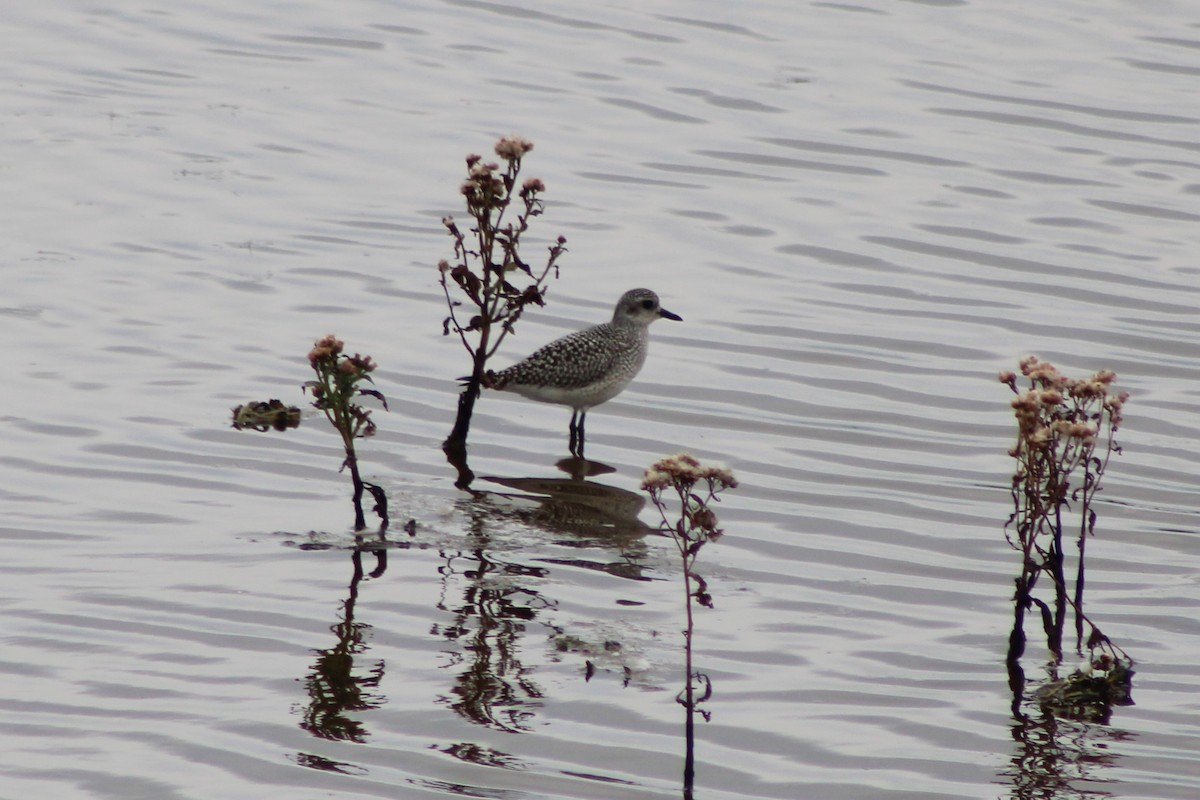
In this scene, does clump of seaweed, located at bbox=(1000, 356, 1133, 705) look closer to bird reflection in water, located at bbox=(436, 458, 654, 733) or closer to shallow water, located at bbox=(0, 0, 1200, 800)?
shallow water, located at bbox=(0, 0, 1200, 800)

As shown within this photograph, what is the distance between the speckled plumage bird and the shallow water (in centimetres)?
33

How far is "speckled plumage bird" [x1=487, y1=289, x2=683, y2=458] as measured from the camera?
10516 mm

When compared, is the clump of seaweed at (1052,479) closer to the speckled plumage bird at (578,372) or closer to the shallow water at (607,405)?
the shallow water at (607,405)

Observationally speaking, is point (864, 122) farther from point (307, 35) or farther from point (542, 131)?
point (307, 35)

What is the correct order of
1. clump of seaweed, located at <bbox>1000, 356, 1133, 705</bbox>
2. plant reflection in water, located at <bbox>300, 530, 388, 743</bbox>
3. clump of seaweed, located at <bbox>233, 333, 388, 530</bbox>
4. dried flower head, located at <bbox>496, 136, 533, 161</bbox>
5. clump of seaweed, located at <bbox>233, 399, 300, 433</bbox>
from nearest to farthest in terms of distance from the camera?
plant reflection in water, located at <bbox>300, 530, 388, 743</bbox>
clump of seaweed, located at <bbox>1000, 356, 1133, 705</bbox>
clump of seaweed, located at <bbox>233, 333, 388, 530</bbox>
dried flower head, located at <bbox>496, 136, 533, 161</bbox>
clump of seaweed, located at <bbox>233, 399, 300, 433</bbox>

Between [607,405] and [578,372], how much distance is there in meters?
1.10

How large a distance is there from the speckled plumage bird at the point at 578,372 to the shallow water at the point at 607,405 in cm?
33

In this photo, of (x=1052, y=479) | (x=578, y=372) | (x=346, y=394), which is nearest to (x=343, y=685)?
(x=346, y=394)

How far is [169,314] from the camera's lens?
12.0 m

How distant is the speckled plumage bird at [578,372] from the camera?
10.5 meters

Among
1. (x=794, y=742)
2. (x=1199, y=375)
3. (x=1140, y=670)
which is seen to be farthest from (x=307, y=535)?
(x=1199, y=375)

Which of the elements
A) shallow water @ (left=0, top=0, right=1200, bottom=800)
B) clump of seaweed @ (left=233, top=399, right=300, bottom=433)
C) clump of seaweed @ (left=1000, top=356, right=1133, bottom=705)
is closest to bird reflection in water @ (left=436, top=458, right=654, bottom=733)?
shallow water @ (left=0, top=0, right=1200, bottom=800)

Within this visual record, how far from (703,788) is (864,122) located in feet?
40.5

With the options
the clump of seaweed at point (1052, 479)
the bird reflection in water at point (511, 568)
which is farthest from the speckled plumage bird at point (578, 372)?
the clump of seaweed at point (1052, 479)
